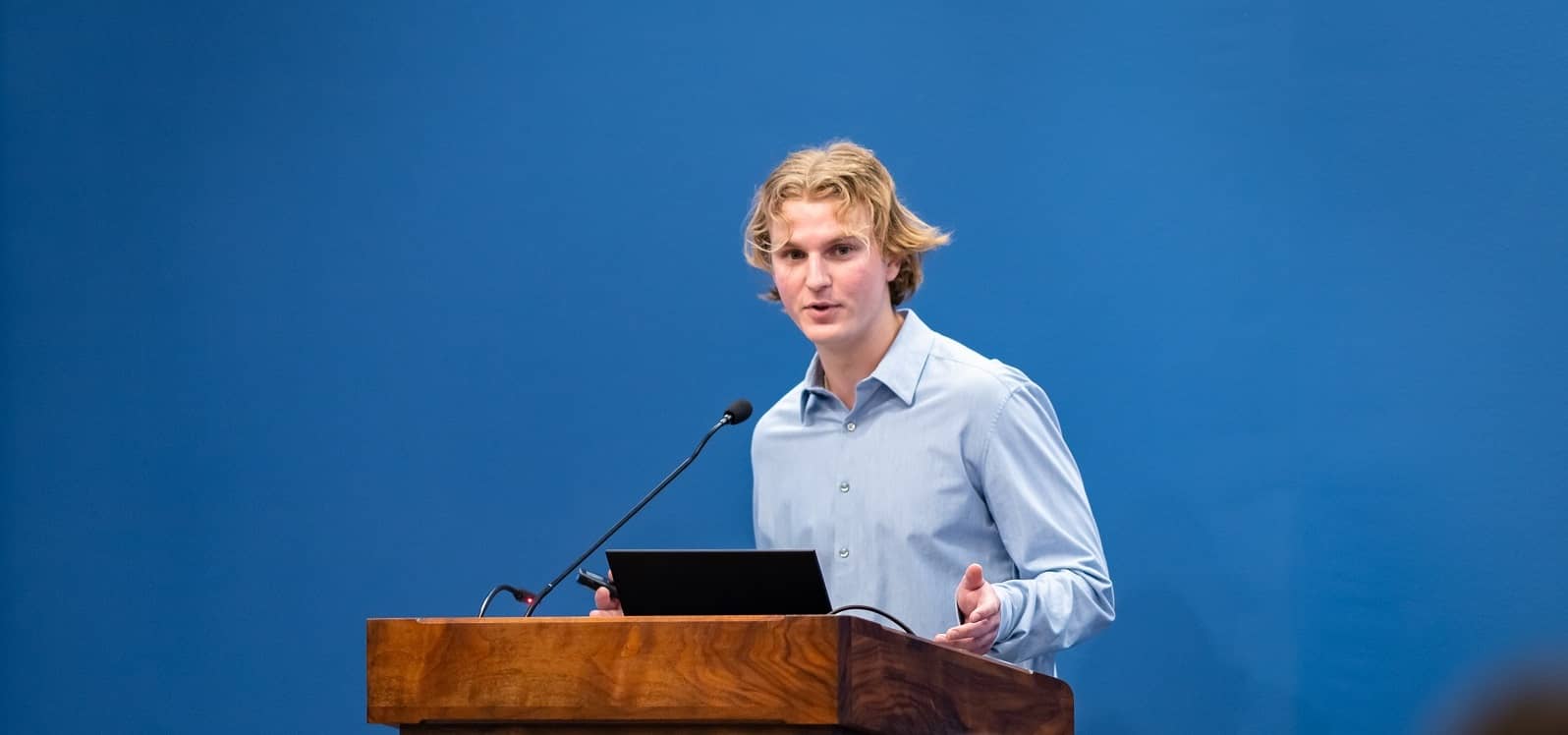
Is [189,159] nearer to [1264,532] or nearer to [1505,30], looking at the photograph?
[1264,532]

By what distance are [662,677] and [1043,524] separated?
948 mm

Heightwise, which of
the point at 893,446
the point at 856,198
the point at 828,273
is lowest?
the point at 893,446

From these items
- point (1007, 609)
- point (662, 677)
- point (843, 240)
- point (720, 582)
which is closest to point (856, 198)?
point (843, 240)

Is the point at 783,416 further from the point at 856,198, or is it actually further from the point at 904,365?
the point at 856,198

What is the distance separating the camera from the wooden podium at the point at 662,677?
1776mm

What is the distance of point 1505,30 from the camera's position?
2896 millimetres

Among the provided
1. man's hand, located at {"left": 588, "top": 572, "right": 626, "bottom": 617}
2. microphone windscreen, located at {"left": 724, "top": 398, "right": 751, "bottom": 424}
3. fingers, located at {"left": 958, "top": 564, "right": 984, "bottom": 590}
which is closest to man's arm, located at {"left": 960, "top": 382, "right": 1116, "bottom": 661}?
fingers, located at {"left": 958, "top": 564, "right": 984, "bottom": 590}

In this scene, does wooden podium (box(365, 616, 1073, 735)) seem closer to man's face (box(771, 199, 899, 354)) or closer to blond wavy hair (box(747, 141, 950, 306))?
man's face (box(771, 199, 899, 354))

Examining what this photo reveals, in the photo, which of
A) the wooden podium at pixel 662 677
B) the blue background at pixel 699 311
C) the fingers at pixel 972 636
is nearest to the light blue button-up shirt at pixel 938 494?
the fingers at pixel 972 636

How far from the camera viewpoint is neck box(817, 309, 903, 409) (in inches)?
111

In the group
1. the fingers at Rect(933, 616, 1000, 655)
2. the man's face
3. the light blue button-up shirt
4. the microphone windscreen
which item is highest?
the man's face

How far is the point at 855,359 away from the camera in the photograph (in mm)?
2816

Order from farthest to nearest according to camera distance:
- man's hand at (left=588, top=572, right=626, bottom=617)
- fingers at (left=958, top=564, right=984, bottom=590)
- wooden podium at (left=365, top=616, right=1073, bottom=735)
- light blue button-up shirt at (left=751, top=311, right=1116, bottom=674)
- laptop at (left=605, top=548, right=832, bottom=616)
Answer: light blue button-up shirt at (left=751, top=311, right=1116, bottom=674)
man's hand at (left=588, top=572, right=626, bottom=617)
fingers at (left=958, top=564, right=984, bottom=590)
laptop at (left=605, top=548, right=832, bottom=616)
wooden podium at (left=365, top=616, right=1073, bottom=735)

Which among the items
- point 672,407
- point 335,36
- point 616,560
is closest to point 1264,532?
point 672,407
